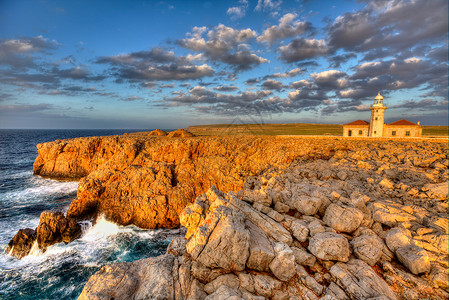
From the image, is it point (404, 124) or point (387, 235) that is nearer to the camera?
point (387, 235)

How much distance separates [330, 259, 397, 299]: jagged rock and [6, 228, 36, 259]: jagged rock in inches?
814

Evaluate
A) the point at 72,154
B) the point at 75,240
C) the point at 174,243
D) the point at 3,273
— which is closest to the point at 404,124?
the point at 174,243

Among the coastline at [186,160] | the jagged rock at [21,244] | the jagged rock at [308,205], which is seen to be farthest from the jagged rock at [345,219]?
the jagged rock at [21,244]

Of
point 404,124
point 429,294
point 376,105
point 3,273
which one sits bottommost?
point 3,273

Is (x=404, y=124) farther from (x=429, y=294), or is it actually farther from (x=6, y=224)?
(x=6, y=224)

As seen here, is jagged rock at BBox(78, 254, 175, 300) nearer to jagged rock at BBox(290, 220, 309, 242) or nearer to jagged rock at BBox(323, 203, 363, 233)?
jagged rock at BBox(290, 220, 309, 242)

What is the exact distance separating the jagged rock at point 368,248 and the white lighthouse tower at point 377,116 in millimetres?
32375

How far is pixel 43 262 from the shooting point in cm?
1443

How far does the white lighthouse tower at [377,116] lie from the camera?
31.7m

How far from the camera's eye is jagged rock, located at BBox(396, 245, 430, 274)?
6137 mm

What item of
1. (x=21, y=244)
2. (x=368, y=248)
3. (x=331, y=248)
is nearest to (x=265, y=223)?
(x=331, y=248)

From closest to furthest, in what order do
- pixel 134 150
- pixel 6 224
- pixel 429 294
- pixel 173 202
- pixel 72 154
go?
pixel 429 294 → pixel 6 224 → pixel 173 202 → pixel 134 150 → pixel 72 154

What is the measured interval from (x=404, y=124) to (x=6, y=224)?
5337cm

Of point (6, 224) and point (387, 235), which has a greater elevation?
point (387, 235)
